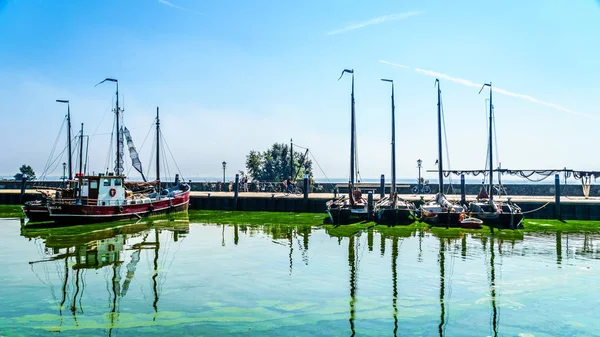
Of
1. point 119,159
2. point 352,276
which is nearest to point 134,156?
point 119,159

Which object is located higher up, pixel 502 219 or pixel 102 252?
pixel 502 219

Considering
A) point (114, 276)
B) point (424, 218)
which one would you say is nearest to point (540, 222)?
point (424, 218)

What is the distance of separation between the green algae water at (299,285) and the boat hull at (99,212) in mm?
4606

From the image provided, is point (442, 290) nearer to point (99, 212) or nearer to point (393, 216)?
point (393, 216)

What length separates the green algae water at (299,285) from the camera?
432 inches

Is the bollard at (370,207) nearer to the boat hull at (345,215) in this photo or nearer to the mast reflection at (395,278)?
the boat hull at (345,215)

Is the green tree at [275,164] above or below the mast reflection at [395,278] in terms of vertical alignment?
above

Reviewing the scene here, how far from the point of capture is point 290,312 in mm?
11883

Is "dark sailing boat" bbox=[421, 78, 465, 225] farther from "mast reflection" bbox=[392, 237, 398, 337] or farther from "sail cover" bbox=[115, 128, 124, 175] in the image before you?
"sail cover" bbox=[115, 128, 124, 175]

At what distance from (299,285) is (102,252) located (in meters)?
10.1

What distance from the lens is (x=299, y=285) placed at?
14633mm

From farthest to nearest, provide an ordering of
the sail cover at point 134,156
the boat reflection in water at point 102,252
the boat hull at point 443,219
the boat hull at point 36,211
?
the sail cover at point 134,156
the boat hull at point 36,211
the boat hull at point 443,219
the boat reflection in water at point 102,252

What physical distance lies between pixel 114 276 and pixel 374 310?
29.4 feet

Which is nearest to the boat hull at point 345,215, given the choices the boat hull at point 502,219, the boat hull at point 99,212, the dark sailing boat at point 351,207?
the dark sailing boat at point 351,207
